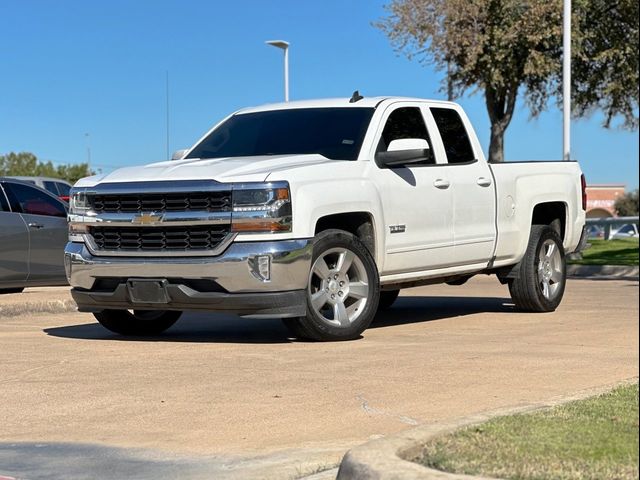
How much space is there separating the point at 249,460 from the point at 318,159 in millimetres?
4574

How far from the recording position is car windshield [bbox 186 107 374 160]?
10094 millimetres

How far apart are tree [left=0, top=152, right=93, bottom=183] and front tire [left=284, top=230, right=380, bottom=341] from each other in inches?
3960

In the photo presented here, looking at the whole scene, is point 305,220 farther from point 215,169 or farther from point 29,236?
point 29,236

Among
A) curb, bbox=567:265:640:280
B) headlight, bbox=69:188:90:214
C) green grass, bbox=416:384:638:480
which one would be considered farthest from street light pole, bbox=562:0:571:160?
green grass, bbox=416:384:638:480

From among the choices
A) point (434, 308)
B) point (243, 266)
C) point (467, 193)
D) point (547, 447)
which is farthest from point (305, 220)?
point (547, 447)

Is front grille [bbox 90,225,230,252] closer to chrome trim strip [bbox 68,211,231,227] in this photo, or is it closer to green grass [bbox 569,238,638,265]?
chrome trim strip [bbox 68,211,231,227]

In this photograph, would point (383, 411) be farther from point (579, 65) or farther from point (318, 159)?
point (579, 65)

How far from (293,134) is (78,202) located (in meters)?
2.04

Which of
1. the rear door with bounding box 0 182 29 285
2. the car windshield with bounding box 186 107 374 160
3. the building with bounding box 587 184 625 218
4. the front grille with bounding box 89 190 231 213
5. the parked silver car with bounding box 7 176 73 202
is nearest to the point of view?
the front grille with bounding box 89 190 231 213

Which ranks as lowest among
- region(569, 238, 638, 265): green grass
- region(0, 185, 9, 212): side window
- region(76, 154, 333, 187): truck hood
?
region(569, 238, 638, 265): green grass

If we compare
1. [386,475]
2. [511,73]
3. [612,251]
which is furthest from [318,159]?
[511,73]

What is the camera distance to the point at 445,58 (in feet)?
102

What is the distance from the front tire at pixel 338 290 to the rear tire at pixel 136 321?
180cm

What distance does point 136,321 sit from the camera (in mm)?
10586
